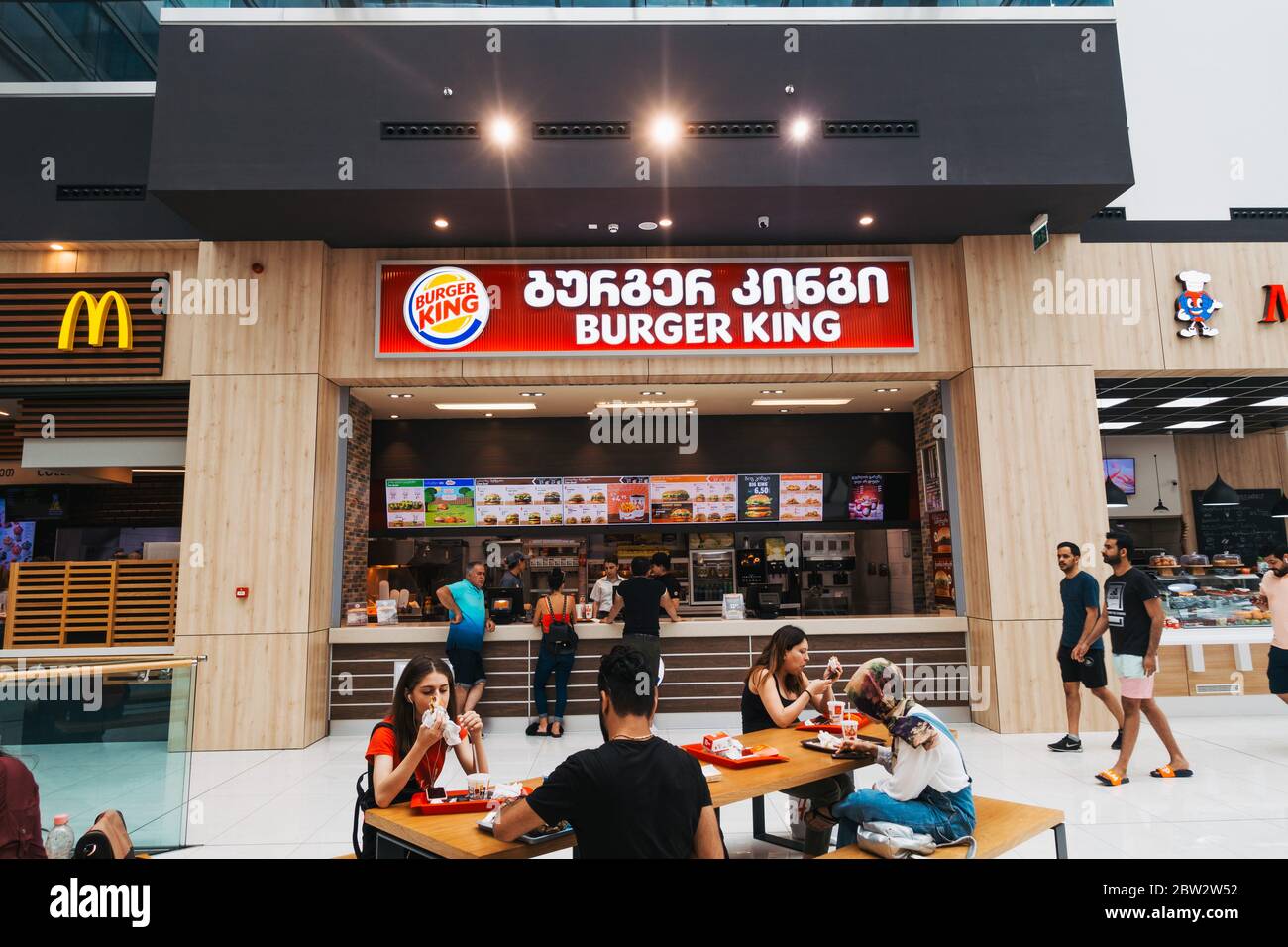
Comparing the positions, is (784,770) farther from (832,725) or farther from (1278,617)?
(1278,617)

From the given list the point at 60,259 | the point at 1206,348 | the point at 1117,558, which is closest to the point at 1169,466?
the point at 1206,348

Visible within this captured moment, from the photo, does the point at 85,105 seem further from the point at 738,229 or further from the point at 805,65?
the point at 805,65

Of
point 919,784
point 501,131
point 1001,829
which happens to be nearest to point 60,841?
point 919,784

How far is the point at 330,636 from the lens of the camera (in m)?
6.68

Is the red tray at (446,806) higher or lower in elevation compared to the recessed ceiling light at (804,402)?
lower

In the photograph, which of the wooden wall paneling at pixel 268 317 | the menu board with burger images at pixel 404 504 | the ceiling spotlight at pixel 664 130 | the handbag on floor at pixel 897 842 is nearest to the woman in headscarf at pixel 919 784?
the handbag on floor at pixel 897 842

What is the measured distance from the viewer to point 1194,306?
6.75m

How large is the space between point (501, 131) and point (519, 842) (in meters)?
5.40

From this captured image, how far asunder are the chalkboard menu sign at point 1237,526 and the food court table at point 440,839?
13.1 m

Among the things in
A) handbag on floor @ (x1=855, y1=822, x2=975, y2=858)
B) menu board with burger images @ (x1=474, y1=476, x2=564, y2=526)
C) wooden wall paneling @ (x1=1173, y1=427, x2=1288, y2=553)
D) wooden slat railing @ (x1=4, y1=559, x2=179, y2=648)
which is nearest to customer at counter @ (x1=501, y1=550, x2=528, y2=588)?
menu board with burger images @ (x1=474, y1=476, x2=564, y2=526)

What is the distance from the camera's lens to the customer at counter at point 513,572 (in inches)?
298

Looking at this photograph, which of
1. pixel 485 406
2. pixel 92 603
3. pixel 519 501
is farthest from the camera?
pixel 519 501

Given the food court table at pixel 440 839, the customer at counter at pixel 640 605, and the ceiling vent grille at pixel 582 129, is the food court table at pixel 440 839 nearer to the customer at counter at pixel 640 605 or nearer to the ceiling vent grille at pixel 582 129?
the customer at counter at pixel 640 605

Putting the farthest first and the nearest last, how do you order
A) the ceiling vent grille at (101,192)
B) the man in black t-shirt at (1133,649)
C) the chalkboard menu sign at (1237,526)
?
the chalkboard menu sign at (1237,526) < the ceiling vent grille at (101,192) < the man in black t-shirt at (1133,649)
